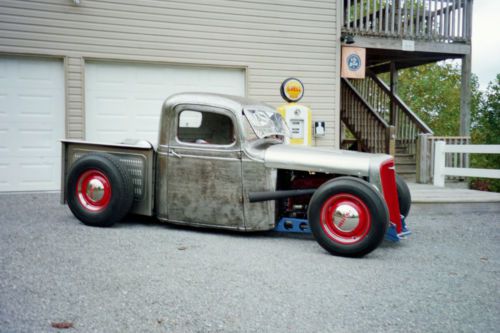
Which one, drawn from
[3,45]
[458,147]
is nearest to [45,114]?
[3,45]

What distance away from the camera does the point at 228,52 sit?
1028cm

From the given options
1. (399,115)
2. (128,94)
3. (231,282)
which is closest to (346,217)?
(231,282)

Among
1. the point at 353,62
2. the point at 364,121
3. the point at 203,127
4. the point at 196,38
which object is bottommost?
the point at 203,127

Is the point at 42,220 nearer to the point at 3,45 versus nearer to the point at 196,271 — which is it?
the point at 196,271

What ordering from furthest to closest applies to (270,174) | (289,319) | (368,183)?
1. (270,174)
2. (368,183)
3. (289,319)

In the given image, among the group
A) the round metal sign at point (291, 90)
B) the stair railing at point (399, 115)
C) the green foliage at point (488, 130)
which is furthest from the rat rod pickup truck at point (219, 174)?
the green foliage at point (488, 130)

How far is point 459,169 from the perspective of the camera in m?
9.60

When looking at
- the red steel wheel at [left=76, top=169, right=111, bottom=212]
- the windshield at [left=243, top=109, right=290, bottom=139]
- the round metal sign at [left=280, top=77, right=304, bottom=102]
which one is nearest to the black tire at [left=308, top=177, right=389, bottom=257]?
the windshield at [left=243, top=109, right=290, bottom=139]

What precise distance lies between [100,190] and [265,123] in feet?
7.05

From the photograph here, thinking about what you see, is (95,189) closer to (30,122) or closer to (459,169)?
(30,122)

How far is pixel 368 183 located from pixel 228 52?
20.2ft

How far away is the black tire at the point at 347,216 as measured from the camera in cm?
474

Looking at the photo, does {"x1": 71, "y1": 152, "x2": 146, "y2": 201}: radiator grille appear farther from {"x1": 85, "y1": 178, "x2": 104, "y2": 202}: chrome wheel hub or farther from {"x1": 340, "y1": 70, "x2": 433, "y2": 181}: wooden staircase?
{"x1": 340, "y1": 70, "x2": 433, "y2": 181}: wooden staircase

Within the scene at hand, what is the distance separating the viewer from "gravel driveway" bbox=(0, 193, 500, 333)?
10.2 ft
